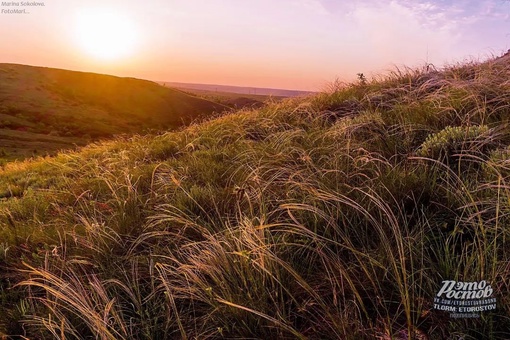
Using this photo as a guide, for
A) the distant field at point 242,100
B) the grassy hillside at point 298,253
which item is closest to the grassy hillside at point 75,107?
the distant field at point 242,100

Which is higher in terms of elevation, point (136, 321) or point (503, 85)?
point (503, 85)

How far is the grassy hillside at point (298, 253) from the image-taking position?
1933 millimetres

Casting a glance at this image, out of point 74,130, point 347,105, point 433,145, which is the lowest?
point 74,130

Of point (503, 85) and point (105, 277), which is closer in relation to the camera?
point (105, 277)

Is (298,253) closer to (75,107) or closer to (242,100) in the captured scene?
(75,107)

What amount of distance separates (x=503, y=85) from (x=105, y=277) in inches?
218

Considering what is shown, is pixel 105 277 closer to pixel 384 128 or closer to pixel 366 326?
pixel 366 326

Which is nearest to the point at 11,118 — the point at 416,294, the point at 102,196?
the point at 102,196

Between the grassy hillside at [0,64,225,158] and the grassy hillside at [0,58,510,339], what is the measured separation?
172 feet

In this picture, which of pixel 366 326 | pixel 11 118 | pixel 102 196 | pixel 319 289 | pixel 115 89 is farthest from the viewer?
pixel 115 89

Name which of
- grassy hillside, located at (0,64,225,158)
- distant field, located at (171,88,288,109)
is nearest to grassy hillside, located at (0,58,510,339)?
distant field, located at (171,88,288,109)

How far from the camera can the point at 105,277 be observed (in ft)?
9.16

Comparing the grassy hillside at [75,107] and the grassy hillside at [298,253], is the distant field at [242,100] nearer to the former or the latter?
the grassy hillside at [75,107]

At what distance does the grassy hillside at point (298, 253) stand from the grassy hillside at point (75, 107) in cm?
5239
